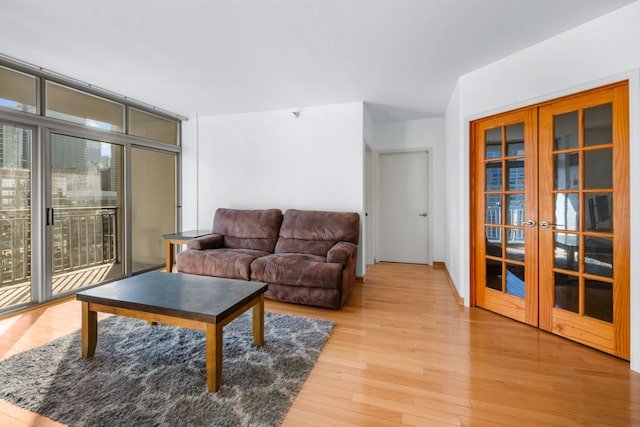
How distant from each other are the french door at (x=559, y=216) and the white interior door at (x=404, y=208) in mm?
1833

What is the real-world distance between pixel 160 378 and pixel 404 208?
414 centimetres

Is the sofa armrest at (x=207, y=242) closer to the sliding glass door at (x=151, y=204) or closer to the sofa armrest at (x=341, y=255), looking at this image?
the sliding glass door at (x=151, y=204)

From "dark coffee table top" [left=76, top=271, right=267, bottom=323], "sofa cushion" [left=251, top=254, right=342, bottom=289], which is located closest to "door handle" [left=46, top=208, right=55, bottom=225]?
"dark coffee table top" [left=76, top=271, right=267, bottom=323]

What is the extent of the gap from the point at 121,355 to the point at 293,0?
269 cm

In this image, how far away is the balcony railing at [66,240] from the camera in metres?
2.80

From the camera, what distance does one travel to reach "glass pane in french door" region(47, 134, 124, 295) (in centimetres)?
318

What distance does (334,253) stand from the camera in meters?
3.03

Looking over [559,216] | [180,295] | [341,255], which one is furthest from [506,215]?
[180,295]

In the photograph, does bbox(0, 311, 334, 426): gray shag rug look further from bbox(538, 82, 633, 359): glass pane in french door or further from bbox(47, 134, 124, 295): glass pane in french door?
bbox(538, 82, 633, 359): glass pane in french door

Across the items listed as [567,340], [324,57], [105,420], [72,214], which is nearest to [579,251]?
[567,340]

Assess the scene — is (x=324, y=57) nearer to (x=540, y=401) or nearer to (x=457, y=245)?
(x=457, y=245)

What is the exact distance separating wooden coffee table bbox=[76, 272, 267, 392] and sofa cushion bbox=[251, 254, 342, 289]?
786mm

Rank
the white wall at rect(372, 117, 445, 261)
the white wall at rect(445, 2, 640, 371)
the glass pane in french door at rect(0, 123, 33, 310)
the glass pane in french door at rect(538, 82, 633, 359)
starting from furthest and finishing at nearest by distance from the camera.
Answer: the white wall at rect(372, 117, 445, 261)
the glass pane in french door at rect(0, 123, 33, 310)
the glass pane in french door at rect(538, 82, 633, 359)
the white wall at rect(445, 2, 640, 371)

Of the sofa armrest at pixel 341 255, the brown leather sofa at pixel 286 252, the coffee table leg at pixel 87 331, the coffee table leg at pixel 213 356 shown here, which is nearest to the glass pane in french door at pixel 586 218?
the sofa armrest at pixel 341 255
